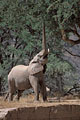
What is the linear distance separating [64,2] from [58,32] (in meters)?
3.14

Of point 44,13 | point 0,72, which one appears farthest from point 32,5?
point 0,72

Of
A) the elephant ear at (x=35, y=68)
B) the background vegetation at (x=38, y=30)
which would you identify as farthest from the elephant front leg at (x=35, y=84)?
the background vegetation at (x=38, y=30)

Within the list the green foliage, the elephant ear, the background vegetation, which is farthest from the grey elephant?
the green foliage

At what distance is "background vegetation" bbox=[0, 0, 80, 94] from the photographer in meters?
16.0

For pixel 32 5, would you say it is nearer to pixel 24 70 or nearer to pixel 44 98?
pixel 24 70

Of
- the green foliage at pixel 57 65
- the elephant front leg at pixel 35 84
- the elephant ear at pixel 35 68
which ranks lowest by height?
the green foliage at pixel 57 65

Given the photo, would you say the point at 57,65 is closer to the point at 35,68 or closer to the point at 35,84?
the point at 35,68

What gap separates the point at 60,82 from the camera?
22.0m

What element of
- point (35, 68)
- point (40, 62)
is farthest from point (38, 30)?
point (35, 68)

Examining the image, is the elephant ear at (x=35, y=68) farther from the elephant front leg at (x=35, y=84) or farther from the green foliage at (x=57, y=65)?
the green foliage at (x=57, y=65)

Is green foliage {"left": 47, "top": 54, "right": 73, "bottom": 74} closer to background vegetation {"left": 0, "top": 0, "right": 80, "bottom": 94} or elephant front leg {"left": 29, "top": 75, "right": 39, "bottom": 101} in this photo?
background vegetation {"left": 0, "top": 0, "right": 80, "bottom": 94}

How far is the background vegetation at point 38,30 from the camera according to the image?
16.0 m

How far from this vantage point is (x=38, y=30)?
21.7 meters

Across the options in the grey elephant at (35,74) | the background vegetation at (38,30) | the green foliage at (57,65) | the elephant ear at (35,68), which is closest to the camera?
the grey elephant at (35,74)
